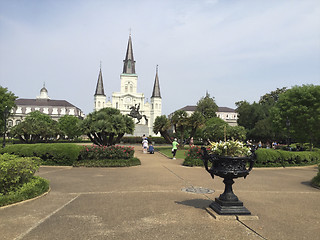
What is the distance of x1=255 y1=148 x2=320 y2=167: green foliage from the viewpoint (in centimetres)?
1590

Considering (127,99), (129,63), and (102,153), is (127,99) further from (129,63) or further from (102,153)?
(102,153)

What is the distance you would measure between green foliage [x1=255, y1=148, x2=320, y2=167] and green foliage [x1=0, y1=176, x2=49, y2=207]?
41.5 ft

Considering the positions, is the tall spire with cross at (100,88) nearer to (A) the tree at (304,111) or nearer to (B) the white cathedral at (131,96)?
(B) the white cathedral at (131,96)

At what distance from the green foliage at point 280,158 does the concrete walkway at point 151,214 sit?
21.1 ft

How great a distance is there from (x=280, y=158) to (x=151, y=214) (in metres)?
13.4

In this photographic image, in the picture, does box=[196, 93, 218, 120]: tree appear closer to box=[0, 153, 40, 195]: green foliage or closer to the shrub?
the shrub

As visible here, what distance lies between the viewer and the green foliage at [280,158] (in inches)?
626

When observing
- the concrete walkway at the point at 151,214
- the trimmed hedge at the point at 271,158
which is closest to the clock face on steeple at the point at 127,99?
the trimmed hedge at the point at 271,158

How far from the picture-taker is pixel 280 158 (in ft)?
53.8

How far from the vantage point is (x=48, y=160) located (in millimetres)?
14898

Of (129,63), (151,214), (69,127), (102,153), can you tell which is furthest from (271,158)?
(129,63)

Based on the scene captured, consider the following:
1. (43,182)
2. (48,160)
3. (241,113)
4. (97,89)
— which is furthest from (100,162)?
(97,89)

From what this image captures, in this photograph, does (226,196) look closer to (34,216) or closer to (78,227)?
(78,227)

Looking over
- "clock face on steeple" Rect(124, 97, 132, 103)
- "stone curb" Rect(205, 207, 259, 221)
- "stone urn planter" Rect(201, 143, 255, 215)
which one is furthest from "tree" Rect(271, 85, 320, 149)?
"clock face on steeple" Rect(124, 97, 132, 103)
